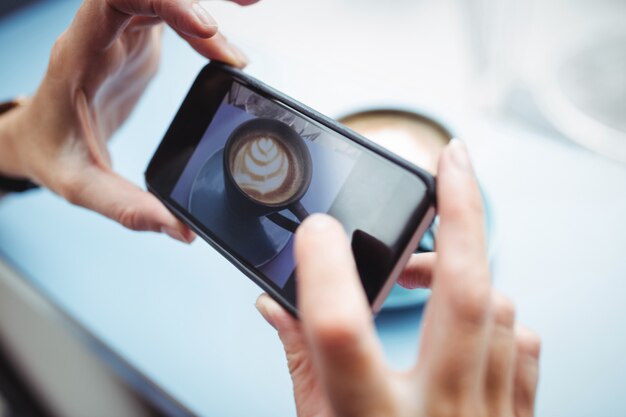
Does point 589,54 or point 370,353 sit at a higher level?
point 589,54

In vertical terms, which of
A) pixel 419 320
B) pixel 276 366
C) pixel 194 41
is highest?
pixel 194 41

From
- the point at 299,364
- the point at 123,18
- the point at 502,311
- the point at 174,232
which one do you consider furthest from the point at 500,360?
the point at 123,18

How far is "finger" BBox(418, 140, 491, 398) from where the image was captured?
0.78ft

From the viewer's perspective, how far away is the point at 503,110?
2.14 feet

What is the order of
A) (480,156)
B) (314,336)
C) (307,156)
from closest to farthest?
(314,336)
(307,156)
(480,156)

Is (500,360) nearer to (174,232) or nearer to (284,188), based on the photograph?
(284,188)

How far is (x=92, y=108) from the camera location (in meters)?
0.49

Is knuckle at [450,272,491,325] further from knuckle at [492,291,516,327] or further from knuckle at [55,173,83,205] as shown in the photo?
knuckle at [55,173,83,205]

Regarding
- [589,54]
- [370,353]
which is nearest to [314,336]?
[370,353]

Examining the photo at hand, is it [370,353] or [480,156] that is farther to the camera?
[480,156]

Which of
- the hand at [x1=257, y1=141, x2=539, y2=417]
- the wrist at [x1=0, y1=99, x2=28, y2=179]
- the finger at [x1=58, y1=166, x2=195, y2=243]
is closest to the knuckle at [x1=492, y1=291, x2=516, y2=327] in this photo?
the hand at [x1=257, y1=141, x2=539, y2=417]

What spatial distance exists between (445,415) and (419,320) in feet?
0.71

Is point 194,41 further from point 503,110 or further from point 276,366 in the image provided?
point 503,110

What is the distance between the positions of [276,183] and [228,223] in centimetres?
6
